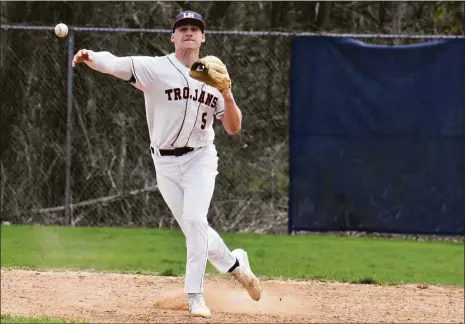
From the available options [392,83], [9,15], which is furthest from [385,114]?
[9,15]

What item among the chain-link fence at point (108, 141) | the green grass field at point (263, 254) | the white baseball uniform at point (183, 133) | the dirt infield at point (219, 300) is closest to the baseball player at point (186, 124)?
the white baseball uniform at point (183, 133)

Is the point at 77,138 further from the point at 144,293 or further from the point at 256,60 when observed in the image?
the point at 144,293

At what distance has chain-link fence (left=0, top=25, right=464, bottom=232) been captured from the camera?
11.3m

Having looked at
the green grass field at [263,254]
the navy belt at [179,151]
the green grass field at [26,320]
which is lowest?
the green grass field at [263,254]

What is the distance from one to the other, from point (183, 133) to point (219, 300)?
1.45 m

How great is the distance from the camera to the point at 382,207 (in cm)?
1054

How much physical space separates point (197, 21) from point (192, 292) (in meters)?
1.57

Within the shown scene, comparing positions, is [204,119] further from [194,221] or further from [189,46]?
[194,221]

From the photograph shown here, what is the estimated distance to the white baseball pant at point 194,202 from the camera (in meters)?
5.86

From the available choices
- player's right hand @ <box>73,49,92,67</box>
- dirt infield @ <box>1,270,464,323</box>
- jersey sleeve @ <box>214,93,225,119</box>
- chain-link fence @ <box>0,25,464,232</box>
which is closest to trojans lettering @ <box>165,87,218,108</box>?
jersey sleeve @ <box>214,93,225,119</box>

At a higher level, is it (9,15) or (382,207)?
(9,15)

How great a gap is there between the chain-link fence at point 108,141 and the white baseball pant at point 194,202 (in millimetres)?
5023

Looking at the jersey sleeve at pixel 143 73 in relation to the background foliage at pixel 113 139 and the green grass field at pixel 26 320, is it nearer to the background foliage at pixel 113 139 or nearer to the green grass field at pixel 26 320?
the green grass field at pixel 26 320

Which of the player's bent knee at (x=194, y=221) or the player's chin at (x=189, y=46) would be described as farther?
the player's chin at (x=189, y=46)
